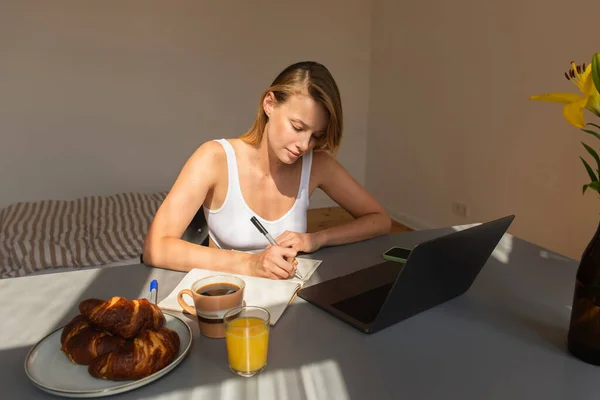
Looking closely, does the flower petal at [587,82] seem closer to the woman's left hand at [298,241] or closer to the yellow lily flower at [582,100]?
the yellow lily flower at [582,100]

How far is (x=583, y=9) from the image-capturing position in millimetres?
2350

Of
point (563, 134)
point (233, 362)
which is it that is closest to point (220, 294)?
point (233, 362)

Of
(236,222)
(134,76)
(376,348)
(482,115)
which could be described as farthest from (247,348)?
(134,76)

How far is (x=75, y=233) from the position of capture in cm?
253

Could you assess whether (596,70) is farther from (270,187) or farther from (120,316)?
(270,187)

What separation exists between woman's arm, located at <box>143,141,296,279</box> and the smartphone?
0.93 ft

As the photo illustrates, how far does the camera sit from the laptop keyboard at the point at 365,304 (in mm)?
948

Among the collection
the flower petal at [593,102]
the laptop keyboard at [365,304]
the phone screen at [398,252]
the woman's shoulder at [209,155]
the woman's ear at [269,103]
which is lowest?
the laptop keyboard at [365,304]

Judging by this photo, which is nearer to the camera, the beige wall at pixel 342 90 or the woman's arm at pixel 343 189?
the woman's arm at pixel 343 189

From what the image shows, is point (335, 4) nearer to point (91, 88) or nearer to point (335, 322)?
point (91, 88)

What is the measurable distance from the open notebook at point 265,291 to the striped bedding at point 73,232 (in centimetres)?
134

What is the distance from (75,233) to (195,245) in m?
1.62

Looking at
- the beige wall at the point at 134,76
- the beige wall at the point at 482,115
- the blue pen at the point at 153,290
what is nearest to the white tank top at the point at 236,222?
the blue pen at the point at 153,290

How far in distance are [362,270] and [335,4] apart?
3.41 metres
